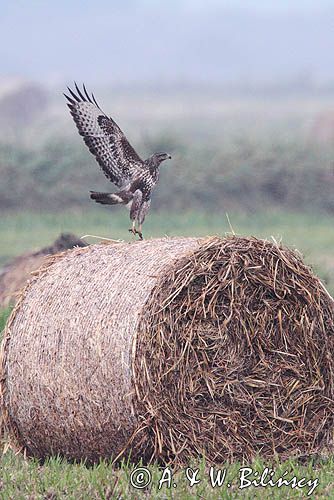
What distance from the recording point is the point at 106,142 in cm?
740

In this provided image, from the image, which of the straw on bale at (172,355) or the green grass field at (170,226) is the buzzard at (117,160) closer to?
the straw on bale at (172,355)

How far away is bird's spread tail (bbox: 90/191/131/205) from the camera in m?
7.22

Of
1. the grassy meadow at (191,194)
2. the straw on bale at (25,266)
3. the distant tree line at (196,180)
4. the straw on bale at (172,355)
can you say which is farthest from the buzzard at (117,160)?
the distant tree line at (196,180)

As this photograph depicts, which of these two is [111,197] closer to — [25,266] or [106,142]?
[106,142]

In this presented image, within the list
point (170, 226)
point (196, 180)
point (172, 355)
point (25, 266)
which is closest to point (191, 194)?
point (196, 180)

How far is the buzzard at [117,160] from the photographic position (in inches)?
287

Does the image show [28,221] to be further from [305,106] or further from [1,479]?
[305,106]

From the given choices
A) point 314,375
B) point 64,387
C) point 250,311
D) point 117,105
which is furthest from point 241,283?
point 117,105

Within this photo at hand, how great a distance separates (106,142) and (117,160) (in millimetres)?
144

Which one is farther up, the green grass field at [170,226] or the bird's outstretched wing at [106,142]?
the bird's outstretched wing at [106,142]

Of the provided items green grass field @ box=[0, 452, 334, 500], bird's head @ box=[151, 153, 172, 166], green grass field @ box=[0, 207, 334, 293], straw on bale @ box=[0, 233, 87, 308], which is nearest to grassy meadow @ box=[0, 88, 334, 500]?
green grass field @ box=[0, 207, 334, 293]

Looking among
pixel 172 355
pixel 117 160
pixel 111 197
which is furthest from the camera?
pixel 117 160

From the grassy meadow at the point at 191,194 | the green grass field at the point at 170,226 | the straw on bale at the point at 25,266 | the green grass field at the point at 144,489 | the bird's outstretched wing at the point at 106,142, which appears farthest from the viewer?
the grassy meadow at the point at 191,194

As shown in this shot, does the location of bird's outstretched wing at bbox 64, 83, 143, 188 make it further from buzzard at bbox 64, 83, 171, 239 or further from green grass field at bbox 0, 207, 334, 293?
green grass field at bbox 0, 207, 334, 293
